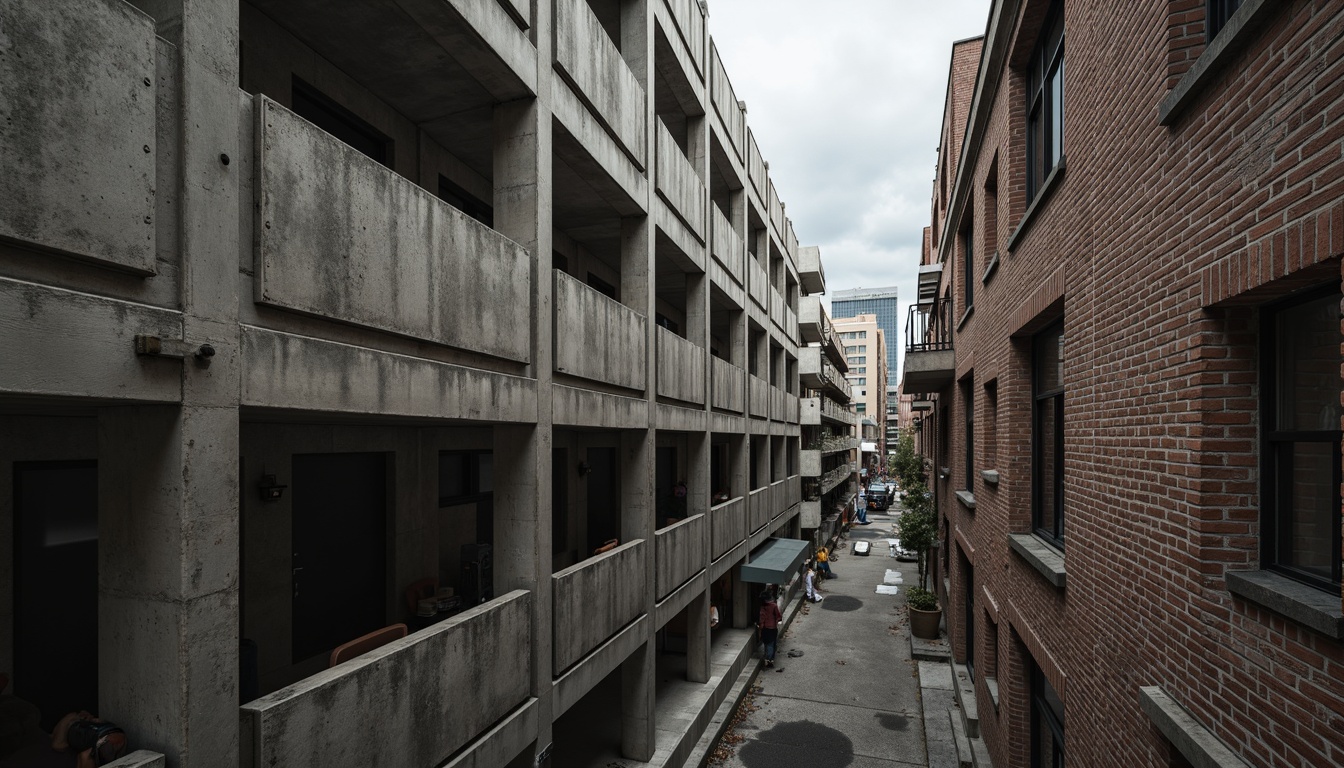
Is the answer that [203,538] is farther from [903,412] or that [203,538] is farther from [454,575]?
[903,412]

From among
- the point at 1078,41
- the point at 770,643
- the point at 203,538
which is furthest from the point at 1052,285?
the point at 770,643

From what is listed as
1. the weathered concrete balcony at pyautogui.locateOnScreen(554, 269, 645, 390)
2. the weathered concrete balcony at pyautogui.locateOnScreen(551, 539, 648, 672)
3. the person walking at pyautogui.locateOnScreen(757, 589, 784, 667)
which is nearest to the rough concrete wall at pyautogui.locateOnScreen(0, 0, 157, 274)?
the weathered concrete balcony at pyautogui.locateOnScreen(554, 269, 645, 390)

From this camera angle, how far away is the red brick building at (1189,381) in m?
3.03

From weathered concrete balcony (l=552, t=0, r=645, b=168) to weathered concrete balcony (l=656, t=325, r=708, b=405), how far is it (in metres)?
3.21

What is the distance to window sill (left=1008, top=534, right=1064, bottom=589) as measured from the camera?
6.59m

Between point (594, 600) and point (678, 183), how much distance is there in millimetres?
7886

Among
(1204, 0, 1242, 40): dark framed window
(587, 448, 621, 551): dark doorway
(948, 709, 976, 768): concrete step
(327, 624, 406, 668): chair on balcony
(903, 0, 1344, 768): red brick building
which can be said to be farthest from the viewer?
(587, 448, 621, 551): dark doorway

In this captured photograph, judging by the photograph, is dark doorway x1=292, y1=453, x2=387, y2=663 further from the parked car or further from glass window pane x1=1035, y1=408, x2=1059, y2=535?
the parked car

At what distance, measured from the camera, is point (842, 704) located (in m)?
15.1

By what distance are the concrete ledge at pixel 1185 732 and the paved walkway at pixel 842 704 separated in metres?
9.00

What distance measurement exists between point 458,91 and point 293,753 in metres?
6.71

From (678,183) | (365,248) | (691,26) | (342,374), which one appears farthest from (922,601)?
(365,248)

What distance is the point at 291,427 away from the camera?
23.2 ft

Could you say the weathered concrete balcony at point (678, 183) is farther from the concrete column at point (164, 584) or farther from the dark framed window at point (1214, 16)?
the concrete column at point (164, 584)
